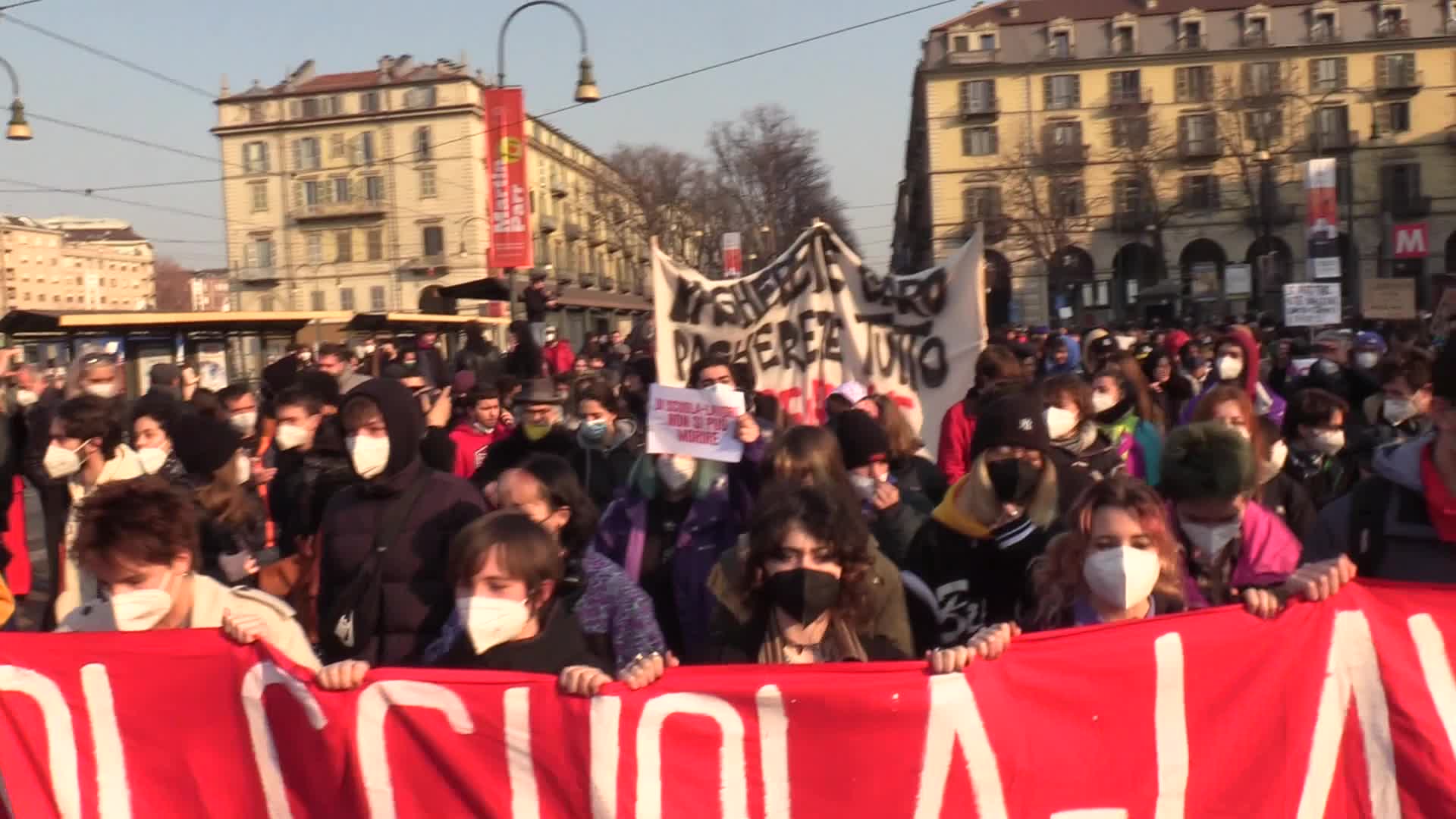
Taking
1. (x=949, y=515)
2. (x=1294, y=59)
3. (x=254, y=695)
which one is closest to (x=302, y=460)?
(x=254, y=695)

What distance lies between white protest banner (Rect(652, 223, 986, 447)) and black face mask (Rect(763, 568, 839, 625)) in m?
5.03

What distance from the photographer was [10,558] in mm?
6289

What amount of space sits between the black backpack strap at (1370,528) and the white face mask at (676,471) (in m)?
2.39

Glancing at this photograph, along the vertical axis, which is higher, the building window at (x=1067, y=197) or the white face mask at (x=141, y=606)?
the building window at (x=1067, y=197)

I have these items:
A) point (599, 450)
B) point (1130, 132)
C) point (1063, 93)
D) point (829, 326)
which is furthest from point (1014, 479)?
point (1063, 93)

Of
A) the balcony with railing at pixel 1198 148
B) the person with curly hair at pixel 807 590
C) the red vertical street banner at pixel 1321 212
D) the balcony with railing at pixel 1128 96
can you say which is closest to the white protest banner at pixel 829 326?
the person with curly hair at pixel 807 590

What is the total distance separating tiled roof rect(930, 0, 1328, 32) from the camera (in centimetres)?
6925

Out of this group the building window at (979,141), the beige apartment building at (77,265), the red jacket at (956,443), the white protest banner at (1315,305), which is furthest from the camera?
the beige apartment building at (77,265)

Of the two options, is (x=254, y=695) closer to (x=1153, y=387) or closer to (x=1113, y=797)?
(x=1113, y=797)

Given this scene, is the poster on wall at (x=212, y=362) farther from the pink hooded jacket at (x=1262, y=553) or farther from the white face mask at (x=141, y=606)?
the pink hooded jacket at (x=1262, y=553)

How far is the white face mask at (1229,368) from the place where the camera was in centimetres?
872

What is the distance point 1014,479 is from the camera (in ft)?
14.2

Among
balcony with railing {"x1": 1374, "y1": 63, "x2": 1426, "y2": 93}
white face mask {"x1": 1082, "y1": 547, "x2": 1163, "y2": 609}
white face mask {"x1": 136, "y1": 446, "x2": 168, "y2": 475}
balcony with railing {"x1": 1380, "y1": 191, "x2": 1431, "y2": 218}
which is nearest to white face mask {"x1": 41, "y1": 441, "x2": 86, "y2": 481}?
white face mask {"x1": 136, "y1": 446, "x2": 168, "y2": 475}

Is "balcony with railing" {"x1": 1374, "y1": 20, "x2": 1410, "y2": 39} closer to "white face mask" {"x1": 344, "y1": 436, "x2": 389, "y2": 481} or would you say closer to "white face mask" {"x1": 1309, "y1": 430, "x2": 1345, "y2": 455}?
"white face mask" {"x1": 1309, "y1": 430, "x2": 1345, "y2": 455}
